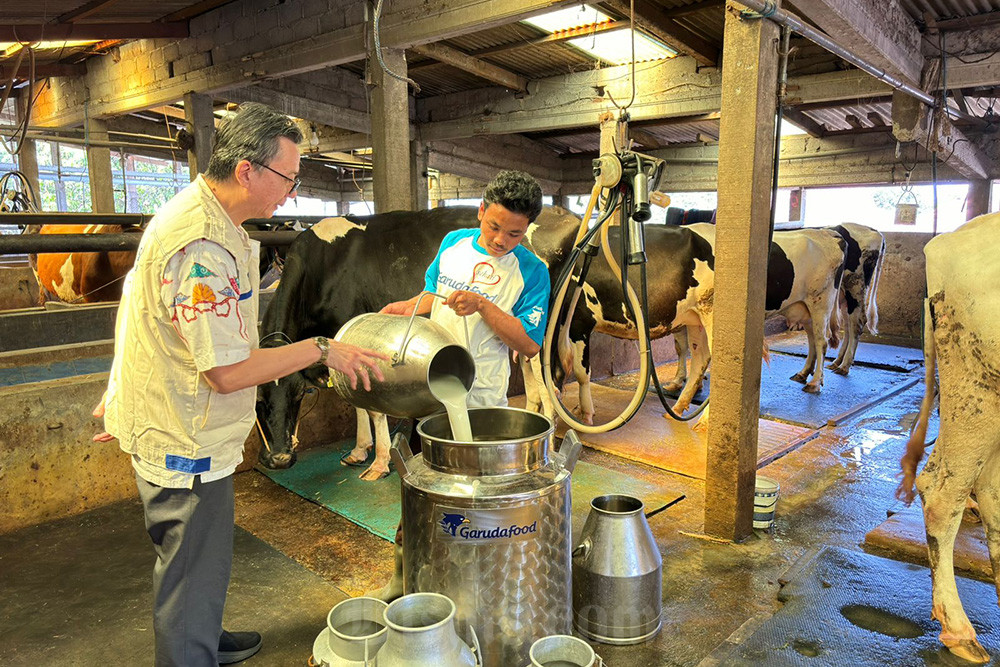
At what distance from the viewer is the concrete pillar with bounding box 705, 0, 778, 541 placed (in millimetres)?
3184

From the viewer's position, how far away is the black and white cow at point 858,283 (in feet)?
27.2

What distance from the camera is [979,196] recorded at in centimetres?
1219

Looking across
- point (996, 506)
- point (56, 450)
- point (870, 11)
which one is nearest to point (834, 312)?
point (870, 11)

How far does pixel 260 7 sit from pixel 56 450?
544 cm

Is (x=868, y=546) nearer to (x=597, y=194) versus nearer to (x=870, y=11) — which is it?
(x=597, y=194)

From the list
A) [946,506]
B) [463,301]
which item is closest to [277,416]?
[463,301]

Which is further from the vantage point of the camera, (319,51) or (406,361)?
(319,51)

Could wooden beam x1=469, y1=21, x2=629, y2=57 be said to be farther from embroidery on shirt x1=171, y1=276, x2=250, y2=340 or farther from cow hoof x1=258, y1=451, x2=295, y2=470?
embroidery on shirt x1=171, y1=276, x2=250, y2=340

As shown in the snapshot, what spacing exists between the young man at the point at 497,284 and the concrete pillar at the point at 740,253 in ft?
3.63

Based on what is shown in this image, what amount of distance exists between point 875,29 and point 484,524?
215 inches

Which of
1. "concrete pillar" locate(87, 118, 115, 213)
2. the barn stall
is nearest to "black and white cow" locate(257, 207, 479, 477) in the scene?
the barn stall

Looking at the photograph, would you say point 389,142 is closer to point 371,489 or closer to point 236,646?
point 371,489

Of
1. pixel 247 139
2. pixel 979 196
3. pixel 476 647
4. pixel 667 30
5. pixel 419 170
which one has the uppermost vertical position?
pixel 667 30

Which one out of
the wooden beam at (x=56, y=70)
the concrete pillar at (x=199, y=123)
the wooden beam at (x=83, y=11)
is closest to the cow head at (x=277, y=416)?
the wooden beam at (x=83, y=11)
